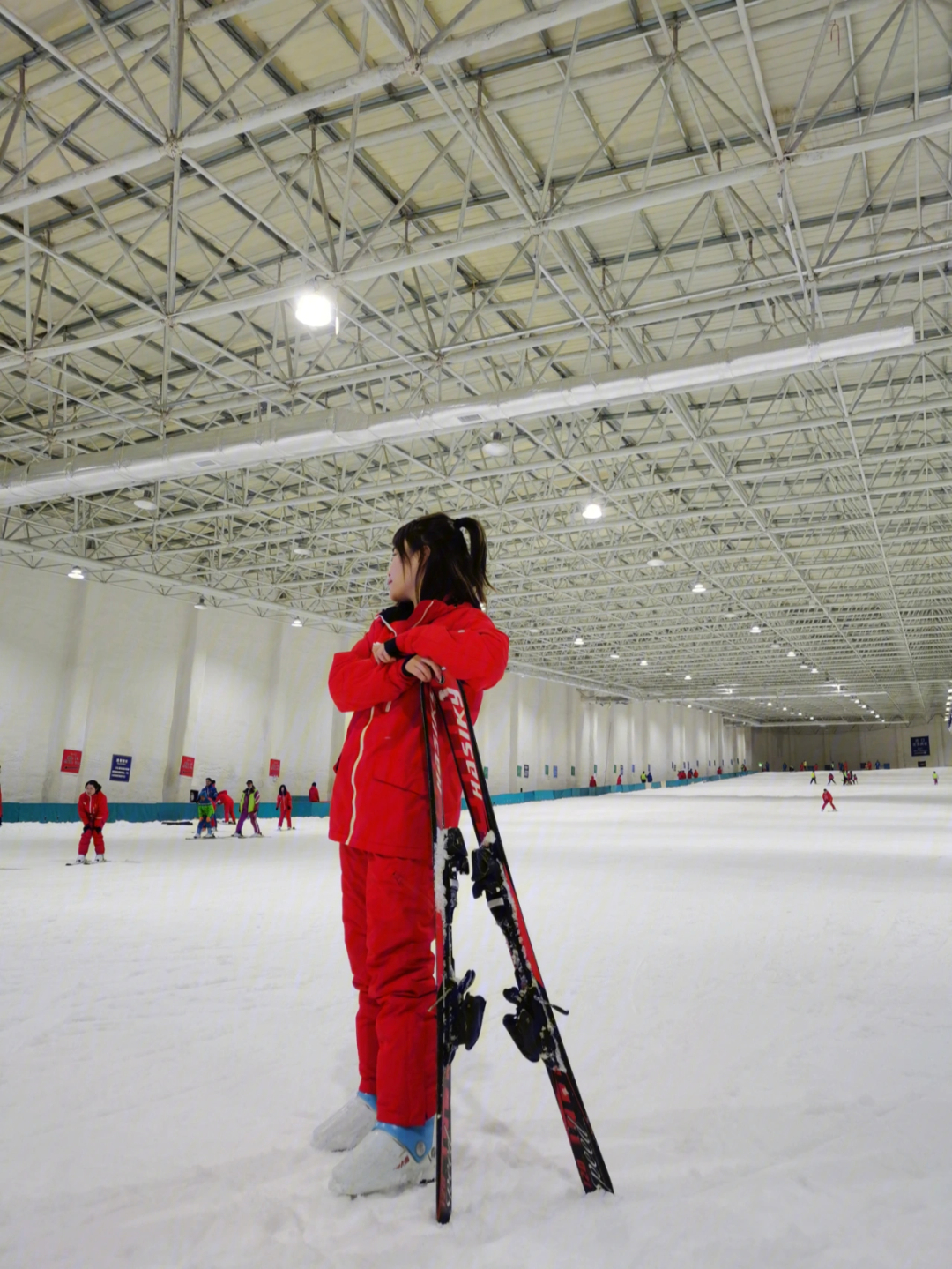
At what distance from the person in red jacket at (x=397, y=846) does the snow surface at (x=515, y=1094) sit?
18cm

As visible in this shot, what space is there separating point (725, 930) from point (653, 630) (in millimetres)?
34819

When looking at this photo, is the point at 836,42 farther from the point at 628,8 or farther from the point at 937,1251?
the point at 937,1251

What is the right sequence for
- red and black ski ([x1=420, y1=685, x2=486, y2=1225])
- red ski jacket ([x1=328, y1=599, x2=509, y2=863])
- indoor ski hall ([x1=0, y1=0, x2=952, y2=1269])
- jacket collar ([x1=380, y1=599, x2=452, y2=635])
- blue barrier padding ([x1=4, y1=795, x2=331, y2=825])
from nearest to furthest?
red and black ski ([x1=420, y1=685, x2=486, y2=1225]), indoor ski hall ([x1=0, y1=0, x2=952, y2=1269]), red ski jacket ([x1=328, y1=599, x2=509, y2=863]), jacket collar ([x1=380, y1=599, x2=452, y2=635]), blue barrier padding ([x1=4, y1=795, x2=331, y2=825])

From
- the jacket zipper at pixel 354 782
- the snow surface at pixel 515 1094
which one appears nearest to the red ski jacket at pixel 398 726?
the jacket zipper at pixel 354 782

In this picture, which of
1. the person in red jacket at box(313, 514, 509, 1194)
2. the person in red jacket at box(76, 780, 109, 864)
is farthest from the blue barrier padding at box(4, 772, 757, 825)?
the person in red jacket at box(313, 514, 509, 1194)

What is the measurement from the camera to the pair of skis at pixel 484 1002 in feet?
8.55

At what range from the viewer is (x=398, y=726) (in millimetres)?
3004

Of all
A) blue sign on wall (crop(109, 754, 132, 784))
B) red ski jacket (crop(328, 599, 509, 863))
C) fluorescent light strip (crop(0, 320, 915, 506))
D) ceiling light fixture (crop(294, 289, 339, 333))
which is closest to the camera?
red ski jacket (crop(328, 599, 509, 863))

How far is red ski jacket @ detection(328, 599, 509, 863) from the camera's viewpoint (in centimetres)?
286

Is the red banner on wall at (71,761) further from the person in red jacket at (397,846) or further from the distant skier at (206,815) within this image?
the person in red jacket at (397,846)

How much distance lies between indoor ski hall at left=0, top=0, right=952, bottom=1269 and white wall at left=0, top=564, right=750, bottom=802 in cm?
20

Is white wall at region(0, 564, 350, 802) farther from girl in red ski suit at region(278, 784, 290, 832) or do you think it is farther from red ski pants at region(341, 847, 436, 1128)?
red ski pants at region(341, 847, 436, 1128)

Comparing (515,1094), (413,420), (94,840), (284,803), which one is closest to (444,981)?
(515,1094)

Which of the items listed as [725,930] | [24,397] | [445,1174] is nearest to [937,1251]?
[445,1174]
